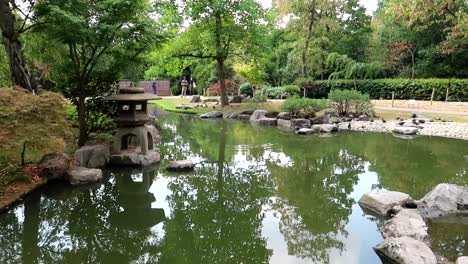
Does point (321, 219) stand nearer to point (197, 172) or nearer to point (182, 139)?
point (197, 172)

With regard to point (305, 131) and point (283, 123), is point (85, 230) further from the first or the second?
point (283, 123)

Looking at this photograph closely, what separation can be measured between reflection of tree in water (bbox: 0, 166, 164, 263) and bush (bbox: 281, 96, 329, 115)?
36.6 feet

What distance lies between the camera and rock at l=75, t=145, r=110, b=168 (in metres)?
9.00

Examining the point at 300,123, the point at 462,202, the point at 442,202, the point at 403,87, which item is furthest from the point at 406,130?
the point at 403,87

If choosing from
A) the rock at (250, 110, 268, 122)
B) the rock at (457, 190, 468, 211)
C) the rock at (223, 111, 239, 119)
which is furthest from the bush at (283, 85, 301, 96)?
the rock at (457, 190, 468, 211)

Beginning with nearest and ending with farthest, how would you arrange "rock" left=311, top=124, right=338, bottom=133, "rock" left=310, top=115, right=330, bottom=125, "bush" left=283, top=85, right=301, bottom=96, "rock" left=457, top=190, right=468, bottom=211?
1. "rock" left=457, top=190, right=468, bottom=211
2. "rock" left=311, top=124, right=338, bottom=133
3. "rock" left=310, top=115, right=330, bottom=125
4. "bush" left=283, top=85, right=301, bottom=96

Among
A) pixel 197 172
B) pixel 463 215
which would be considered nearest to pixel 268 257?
pixel 463 215

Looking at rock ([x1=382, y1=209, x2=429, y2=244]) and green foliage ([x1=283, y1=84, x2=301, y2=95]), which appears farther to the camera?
green foliage ([x1=283, y1=84, x2=301, y2=95])

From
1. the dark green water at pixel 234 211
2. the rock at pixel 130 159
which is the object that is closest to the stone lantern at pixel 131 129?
the rock at pixel 130 159

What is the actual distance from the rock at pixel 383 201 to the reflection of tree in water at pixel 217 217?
6.17 feet

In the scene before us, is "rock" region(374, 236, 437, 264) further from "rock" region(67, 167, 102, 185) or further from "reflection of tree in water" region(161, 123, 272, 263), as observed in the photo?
"rock" region(67, 167, 102, 185)

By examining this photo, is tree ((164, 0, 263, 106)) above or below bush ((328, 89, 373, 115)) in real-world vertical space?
above

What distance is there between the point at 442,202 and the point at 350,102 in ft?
41.3

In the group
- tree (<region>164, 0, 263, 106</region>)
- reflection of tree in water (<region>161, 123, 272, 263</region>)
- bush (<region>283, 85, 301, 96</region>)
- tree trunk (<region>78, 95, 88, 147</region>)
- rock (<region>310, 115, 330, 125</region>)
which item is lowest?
reflection of tree in water (<region>161, 123, 272, 263</region>)
